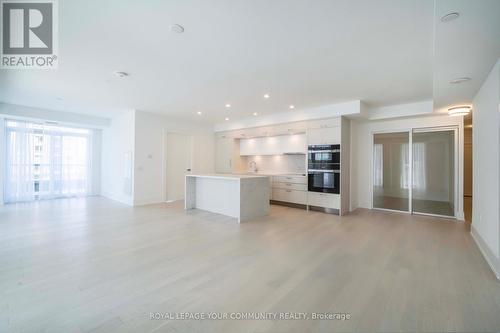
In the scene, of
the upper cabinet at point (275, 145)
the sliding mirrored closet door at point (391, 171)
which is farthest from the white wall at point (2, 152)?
the sliding mirrored closet door at point (391, 171)

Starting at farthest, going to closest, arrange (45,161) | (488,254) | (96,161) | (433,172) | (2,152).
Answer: (96,161)
(45,161)
(2,152)
(433,172)
(488,254)

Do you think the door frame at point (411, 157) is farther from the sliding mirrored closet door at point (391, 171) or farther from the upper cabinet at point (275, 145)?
the upper cabinet at point (275, 145)

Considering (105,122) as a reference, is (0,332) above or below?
below

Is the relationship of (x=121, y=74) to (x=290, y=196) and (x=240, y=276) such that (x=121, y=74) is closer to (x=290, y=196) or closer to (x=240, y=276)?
(x=240, y=276)

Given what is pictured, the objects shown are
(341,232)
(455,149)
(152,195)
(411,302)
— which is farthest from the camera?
(152,195)

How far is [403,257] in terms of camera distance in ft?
9.59

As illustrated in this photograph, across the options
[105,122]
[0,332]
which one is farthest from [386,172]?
[105,122]

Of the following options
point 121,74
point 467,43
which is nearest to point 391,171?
Answer: point 467,43

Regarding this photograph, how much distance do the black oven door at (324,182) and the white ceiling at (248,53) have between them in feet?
5.93

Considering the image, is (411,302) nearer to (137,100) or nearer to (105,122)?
(137,100)

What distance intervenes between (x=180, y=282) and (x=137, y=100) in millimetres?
4575

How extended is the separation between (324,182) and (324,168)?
1.19 feet

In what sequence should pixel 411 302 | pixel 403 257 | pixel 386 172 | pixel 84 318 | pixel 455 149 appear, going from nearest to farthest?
pixel 84 318 → pixel 411 302 → pixel 403 257 → pixel 455 149 → pixel 386 172

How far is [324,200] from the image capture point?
5.56 m
